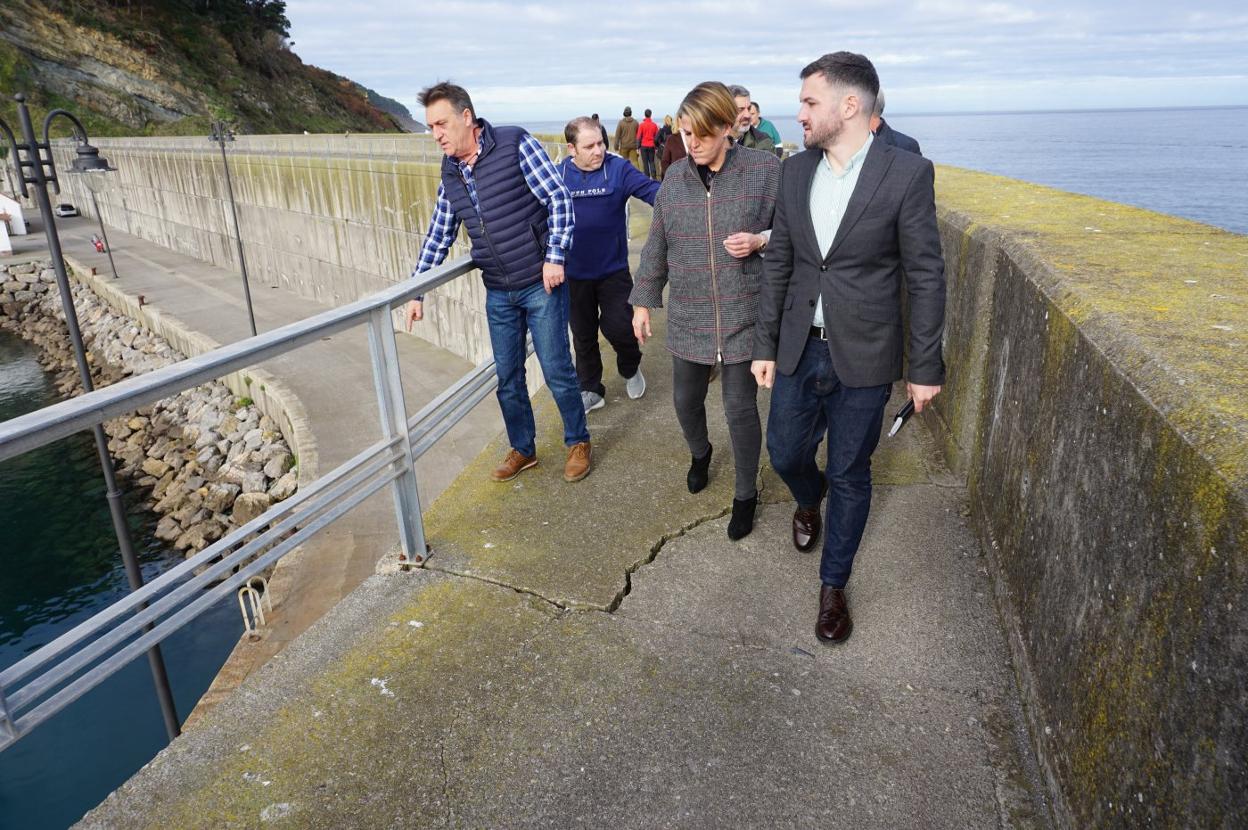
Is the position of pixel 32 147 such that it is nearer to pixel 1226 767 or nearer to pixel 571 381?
pixel 571 381

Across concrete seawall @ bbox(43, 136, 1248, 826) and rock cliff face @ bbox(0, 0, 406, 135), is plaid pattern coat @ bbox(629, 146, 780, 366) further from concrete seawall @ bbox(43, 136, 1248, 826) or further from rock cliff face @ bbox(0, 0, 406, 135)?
rock cliff face @ bbox(0, 0, 406, 135)

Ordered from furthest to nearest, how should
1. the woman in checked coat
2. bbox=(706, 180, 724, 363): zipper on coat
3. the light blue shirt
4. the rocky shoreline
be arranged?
1. the rocky shoreline
2. bbox=(706, 180, 724, 363): zipper on coat
3. the woman in checked coat
4. the light blue shirt

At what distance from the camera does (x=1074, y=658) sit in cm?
197

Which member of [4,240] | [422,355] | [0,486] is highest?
[4,240]

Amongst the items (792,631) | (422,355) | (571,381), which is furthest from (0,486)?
(792,631)

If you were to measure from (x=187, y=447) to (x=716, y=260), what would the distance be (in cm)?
2210

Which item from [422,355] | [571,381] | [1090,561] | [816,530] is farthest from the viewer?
[422,355]

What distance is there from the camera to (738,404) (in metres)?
3.39

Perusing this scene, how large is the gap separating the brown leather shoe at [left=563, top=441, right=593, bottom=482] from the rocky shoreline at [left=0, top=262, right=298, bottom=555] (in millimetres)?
10912

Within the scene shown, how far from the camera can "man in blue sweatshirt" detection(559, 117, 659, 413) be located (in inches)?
193

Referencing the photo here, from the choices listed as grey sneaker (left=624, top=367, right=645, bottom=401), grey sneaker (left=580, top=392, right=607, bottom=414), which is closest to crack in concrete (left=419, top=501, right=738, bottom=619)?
grey sneaker (left=580, top=392, right=607, bottom=414)

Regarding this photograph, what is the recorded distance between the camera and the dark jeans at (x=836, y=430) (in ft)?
9.16

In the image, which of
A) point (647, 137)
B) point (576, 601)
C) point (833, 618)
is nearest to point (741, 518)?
point (833, 618)

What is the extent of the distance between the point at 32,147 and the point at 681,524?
10132mm
